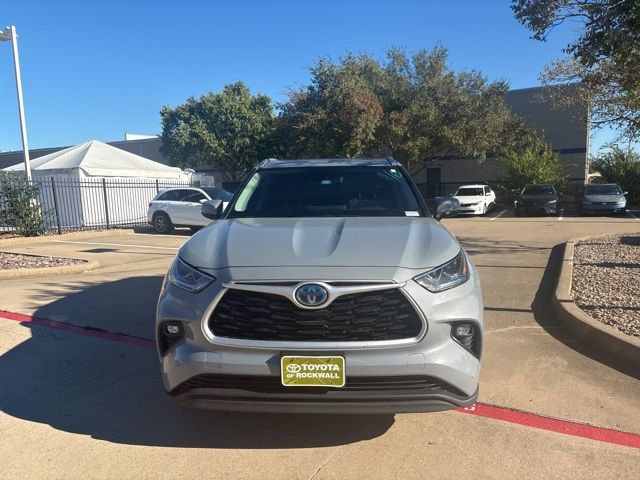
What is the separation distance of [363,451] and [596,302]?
4.04 m

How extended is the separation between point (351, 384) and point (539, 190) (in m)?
23.5

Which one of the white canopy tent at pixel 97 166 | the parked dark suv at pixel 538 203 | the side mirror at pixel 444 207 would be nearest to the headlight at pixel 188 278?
the side mirror at pixel 444 207

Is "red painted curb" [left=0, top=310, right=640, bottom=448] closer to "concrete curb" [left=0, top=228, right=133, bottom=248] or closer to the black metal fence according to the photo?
"concrete curb" [left=0, top=228, right=133, bottom=248]

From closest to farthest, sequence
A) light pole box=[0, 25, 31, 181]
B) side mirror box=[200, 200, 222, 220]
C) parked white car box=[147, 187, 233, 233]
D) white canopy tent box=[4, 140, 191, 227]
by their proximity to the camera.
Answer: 1. side mirror box=[200, 200, 222, 220]
2. light pole box=[0, 25, 31, 181]
3. parked white car box=[147, 187, 233, 233]
4. white canopy tent box=[4, 140, 191, 227]

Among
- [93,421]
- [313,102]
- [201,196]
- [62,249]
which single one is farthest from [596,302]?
[313,102]

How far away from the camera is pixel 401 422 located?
3.42 meters

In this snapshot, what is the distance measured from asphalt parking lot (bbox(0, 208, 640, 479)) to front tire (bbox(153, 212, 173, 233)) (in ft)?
38.8

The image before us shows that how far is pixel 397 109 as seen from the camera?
25.8m

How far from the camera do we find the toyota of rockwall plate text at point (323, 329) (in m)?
2.73

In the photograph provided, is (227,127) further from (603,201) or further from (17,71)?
(603,201)

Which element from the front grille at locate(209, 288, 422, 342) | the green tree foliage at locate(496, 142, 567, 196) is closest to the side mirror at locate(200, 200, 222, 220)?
the front grille at locate(209, 288, 422, 342)

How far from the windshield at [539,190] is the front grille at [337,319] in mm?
22694

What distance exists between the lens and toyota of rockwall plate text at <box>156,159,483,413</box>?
2.73 m

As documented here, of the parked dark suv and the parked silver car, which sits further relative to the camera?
the parked dark suv
